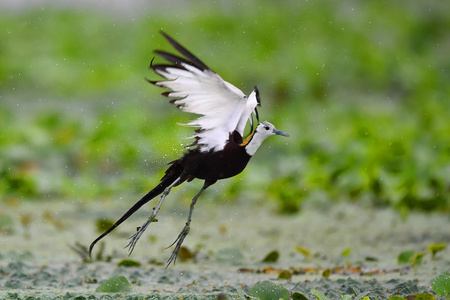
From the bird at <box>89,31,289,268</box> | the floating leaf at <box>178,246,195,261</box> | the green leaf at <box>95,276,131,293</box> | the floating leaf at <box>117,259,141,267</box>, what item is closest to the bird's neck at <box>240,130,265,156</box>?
the bird at <box>89,31,289,268</box>

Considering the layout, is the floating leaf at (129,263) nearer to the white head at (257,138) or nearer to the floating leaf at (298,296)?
the floating leaf at (298,296)

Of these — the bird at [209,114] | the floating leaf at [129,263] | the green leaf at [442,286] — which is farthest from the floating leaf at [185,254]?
the green leaf at [442,286]

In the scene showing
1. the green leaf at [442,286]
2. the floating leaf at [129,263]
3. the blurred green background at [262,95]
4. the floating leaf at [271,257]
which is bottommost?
the floating leaf at [129,263]

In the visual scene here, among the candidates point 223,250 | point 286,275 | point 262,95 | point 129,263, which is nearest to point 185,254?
point 223,250

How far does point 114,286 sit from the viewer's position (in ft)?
9.14

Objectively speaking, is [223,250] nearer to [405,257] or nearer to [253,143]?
[405,257]

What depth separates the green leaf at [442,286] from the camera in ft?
8.57

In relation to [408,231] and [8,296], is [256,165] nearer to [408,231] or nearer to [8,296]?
[408,231]

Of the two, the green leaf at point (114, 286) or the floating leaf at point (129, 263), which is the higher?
the floating leaf at point (129, 263)

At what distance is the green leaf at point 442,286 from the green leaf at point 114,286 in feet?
3.56

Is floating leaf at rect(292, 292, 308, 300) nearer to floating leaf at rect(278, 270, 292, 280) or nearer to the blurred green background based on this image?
floating leaf at rect(278, 270, 292, 280)

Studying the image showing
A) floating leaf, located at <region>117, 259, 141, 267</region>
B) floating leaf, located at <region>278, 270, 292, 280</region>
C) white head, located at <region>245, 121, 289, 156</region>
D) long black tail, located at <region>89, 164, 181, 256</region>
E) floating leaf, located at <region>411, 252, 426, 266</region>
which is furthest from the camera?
floating leaf, located at <region>411, 252, 426, 266</region>

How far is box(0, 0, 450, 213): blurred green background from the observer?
520cm

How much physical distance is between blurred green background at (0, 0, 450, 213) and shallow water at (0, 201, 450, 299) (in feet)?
0.57
